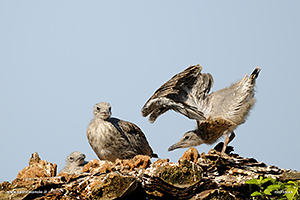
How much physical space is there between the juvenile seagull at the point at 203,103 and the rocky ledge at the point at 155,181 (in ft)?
3.09

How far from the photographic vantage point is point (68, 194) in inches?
191

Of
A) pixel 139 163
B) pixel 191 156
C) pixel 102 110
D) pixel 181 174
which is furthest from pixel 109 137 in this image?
pixel 181 174

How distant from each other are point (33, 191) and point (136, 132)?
238cm

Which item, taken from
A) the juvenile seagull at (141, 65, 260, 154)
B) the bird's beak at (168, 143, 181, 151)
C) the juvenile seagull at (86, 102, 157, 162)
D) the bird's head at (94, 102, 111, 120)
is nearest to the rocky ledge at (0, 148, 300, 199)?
the juvenile seagull at (141, 65, 260, 154)

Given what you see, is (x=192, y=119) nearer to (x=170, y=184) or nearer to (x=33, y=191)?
(x=170, y=184)

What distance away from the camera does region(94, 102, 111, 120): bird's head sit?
252 inches

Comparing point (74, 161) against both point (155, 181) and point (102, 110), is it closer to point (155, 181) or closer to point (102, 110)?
point (102, 110)

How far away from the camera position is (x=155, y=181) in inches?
187

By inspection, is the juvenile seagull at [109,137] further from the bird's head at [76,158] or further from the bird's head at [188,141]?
the bird's head at [188,141]

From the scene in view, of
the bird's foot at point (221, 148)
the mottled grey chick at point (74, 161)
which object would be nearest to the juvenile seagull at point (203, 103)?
the bird's foot at point (221, 148)

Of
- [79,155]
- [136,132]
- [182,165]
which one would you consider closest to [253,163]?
[182,165]

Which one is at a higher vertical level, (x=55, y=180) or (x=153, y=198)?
(x=55, y=180)

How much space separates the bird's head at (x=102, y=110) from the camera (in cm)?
639

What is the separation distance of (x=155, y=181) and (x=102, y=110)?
2029mm
